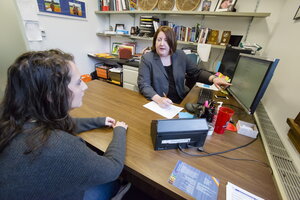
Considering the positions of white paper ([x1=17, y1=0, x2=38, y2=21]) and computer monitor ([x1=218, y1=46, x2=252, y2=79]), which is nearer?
computer monitor ([x1=218, y1=46, x2=252, y2=79])

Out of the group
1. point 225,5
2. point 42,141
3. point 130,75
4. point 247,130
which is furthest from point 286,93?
point 130,75

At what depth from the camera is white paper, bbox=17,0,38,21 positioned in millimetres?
2012

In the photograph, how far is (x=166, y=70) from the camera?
1.60 m

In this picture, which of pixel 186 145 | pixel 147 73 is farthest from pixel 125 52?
pixel 186 145

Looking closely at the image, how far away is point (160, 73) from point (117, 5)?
2193 millimetres

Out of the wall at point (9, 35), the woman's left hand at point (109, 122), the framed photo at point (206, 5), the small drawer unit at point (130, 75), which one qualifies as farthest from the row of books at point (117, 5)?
the woman's left hand at point (109, 122)

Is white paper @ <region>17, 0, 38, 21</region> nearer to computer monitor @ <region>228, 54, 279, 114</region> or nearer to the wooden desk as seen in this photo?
the wooden desk

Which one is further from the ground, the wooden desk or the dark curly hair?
the dark curly hair

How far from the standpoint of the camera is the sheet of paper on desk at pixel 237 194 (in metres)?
0.52

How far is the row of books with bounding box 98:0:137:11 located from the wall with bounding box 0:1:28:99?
1472 millimetres

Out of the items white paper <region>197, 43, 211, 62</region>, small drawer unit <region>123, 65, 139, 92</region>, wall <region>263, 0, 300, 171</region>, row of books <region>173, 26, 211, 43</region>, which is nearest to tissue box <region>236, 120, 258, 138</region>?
wall <region>263, 0, 300, 171</region>

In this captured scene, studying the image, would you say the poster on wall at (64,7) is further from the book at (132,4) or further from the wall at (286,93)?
the wall at (286,93)

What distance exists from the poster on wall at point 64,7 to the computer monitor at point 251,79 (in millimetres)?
2936

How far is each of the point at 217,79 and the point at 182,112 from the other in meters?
0.70
